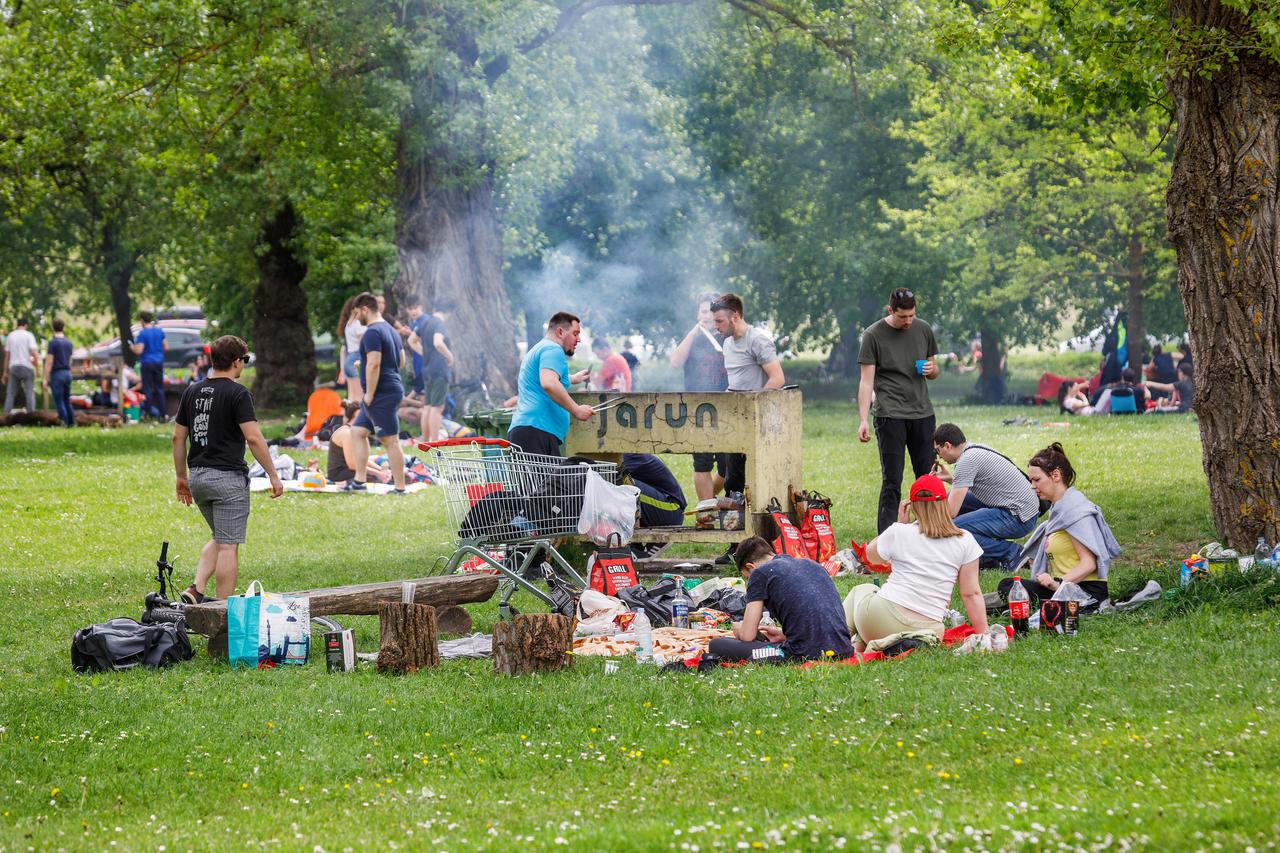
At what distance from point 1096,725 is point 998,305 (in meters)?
25.5

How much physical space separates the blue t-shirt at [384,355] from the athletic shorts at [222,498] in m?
5.83

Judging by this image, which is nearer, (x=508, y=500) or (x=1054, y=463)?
(x=1054, y=463)

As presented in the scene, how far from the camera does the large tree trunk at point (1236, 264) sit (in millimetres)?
9328

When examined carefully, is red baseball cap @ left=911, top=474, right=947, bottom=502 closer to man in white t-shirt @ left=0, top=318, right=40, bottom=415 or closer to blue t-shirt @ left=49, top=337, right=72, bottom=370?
blue t-shirt @ left=49, top=337, right=72, bottom=370

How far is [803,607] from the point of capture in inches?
294

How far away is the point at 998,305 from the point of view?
3052cm

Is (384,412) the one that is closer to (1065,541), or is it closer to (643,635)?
(643,635)

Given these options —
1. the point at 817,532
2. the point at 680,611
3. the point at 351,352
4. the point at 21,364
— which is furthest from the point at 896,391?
the point at 21,364

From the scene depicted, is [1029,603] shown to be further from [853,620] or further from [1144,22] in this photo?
[1144,22]

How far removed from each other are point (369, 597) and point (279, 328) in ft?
73.8

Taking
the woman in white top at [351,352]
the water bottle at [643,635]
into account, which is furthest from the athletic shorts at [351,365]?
the water bottle at [643,635]

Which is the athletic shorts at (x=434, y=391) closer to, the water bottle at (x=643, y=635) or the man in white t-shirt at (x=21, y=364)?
the water bottle at (x=643, y=635)

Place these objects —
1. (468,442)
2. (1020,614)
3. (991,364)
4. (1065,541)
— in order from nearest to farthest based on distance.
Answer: (1020,614) → (1065,541) → (468,442) → (991,364)

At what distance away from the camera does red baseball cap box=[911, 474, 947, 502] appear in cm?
755
